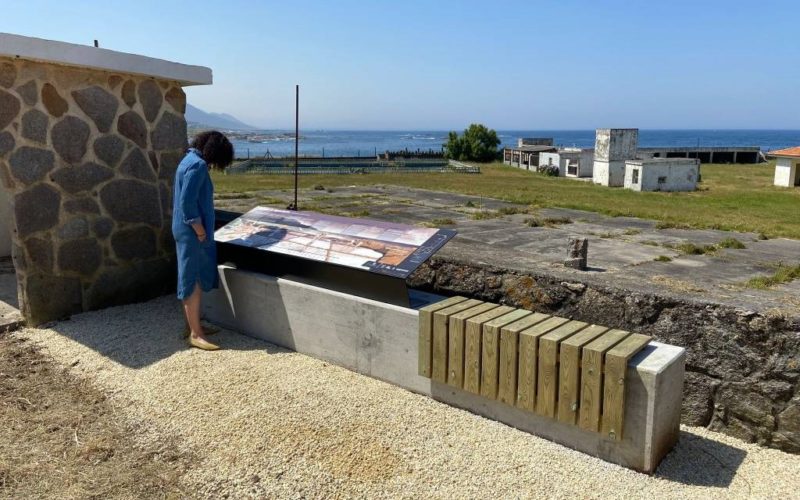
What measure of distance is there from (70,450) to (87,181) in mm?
3324

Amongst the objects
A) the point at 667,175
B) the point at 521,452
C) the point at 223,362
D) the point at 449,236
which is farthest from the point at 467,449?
the point at 667,175

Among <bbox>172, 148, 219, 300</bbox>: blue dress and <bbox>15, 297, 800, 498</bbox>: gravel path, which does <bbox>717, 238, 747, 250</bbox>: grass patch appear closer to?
<bbox>15, 297, 800, 498</bbox>: gravel path

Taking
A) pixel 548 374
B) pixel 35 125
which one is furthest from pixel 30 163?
pixel 548 374

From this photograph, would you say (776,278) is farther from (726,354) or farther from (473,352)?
(473,352)

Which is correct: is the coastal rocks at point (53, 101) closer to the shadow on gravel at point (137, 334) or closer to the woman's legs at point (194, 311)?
the shadow on gravel at point (137, 334)

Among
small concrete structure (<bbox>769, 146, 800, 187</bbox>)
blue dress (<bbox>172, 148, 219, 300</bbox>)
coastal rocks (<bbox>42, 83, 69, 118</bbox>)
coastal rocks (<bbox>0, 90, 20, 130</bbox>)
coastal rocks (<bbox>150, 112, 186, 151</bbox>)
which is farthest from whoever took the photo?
small concrete structure (<bbox>769, 146, 800, 187</bbox>)

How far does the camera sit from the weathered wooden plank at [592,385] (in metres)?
3.49

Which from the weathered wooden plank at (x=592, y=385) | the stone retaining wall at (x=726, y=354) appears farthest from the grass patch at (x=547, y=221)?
the weathered wooden plank at (x=592, y=385)

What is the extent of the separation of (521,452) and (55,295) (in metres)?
4.75

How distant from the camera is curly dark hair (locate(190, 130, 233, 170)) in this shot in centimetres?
536

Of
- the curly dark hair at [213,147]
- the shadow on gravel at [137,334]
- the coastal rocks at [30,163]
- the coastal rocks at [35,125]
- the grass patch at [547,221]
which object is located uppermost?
the coastal rocks at [35,125]

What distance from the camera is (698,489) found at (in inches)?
133

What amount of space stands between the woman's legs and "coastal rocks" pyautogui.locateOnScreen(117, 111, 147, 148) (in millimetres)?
2245

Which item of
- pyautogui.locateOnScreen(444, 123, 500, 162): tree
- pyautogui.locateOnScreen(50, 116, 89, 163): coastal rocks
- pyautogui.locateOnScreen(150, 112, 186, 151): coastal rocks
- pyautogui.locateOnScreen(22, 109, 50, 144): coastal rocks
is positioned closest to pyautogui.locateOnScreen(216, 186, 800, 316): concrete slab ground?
pyautogui.locateOnScreen(150, 112, 186, 151): coastal rocks
